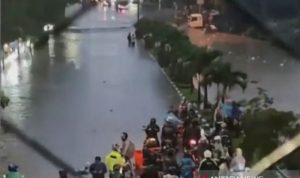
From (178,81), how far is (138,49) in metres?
0.16

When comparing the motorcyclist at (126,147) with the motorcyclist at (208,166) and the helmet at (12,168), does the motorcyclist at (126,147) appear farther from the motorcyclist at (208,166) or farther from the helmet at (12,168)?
the helmet at (12,168)

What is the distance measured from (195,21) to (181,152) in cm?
40

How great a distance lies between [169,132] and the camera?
2.07m

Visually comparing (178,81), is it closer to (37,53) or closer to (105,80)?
(105,80)

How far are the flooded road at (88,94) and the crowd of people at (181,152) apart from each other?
0.03 m

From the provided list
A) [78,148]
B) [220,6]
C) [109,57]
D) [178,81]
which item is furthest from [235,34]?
[78,148]

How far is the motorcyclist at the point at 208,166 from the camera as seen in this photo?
2064 millimetres

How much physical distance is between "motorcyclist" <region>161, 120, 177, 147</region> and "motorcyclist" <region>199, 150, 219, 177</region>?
0.33 ft

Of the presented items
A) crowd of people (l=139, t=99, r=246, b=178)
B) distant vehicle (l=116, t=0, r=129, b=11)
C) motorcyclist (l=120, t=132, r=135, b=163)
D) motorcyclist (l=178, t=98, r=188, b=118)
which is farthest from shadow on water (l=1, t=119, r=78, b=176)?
distant vehicle (l=116, t=0, r=129, b=11)

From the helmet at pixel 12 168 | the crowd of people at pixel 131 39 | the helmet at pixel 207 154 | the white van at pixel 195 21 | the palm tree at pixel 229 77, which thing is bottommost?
the helmet at pixel 12 168

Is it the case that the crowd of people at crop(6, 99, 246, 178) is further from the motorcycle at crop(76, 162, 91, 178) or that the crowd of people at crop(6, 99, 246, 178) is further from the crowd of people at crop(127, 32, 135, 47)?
the crowd of people at crop(127, 32, 135, 47)

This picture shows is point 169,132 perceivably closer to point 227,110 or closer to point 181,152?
point 181,152

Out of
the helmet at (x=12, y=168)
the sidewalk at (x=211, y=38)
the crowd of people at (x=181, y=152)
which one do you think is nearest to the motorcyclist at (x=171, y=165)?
the crowd of people at (x=181, y=152)

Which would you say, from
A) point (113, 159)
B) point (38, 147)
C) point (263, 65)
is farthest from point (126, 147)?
point (263, 65)
